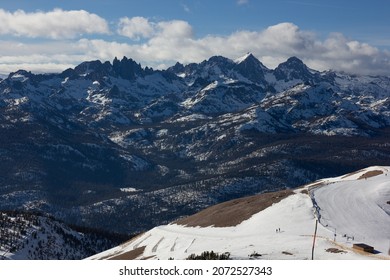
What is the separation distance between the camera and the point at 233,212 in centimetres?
15662

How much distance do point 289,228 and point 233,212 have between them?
38.7 m

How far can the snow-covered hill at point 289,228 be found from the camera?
100 m

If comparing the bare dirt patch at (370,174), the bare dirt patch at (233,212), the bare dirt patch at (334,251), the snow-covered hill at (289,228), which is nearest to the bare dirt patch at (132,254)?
the snow-covered hill at (289,228)

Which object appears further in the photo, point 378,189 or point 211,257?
point 378,189

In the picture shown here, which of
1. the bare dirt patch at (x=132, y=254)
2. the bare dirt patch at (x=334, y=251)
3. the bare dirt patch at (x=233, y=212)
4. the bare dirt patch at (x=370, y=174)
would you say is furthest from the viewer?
the bare dirt patch at (x=370, y=174)

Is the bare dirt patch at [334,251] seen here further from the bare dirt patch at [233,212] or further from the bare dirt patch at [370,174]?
the bare dirt patch at [370,174]

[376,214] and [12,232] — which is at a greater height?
[376,214]

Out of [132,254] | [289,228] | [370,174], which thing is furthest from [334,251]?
[370,174]

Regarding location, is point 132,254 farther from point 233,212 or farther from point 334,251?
point 334,251

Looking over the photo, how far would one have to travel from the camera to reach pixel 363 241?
10556 cm

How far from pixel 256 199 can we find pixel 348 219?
1879 inches

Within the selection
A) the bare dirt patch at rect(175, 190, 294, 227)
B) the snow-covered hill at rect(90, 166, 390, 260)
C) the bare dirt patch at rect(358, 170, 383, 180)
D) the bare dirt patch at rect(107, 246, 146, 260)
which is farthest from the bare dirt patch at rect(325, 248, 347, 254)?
the bare dirt patch at rect(358, 170, 383, 180)
